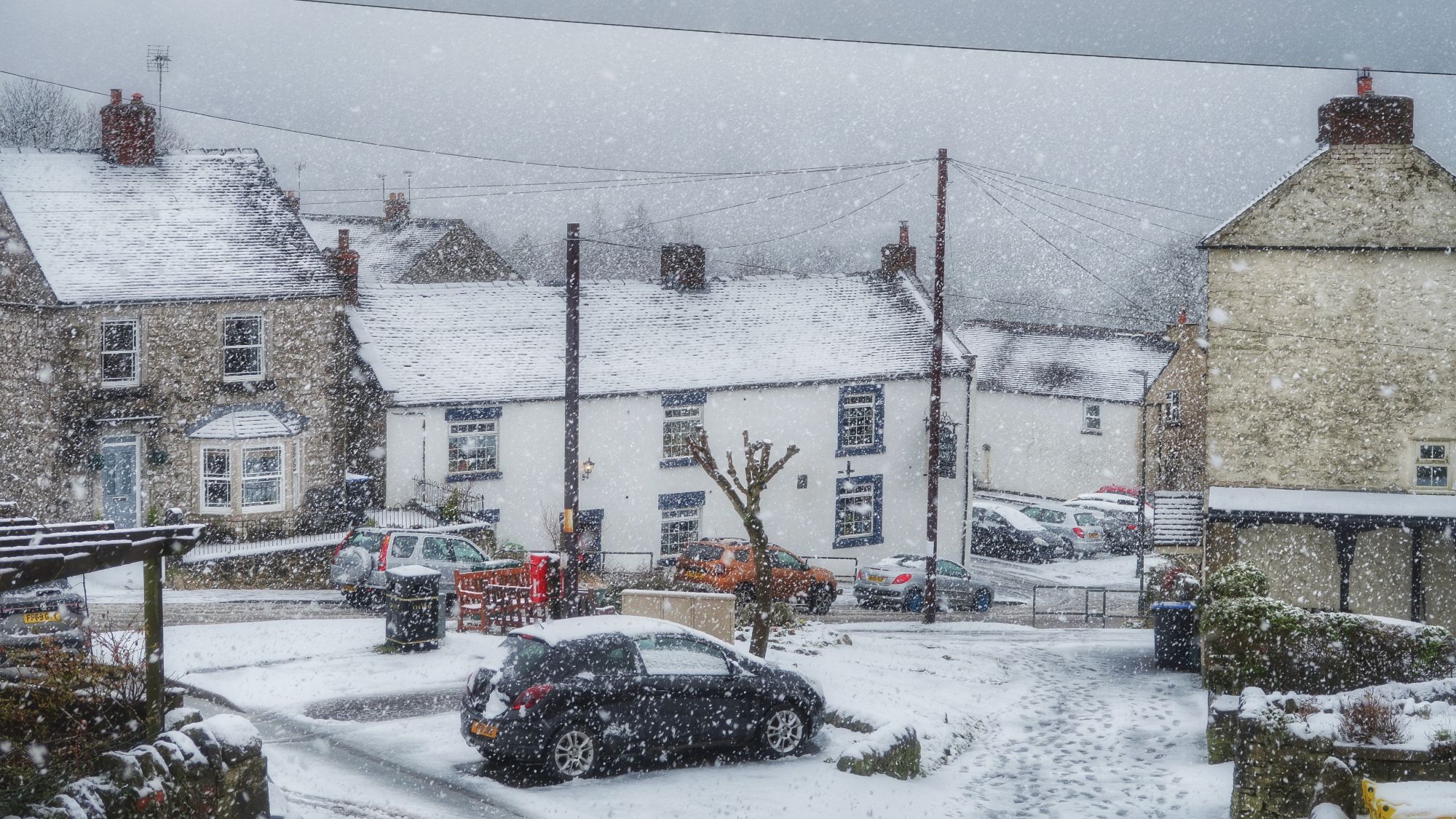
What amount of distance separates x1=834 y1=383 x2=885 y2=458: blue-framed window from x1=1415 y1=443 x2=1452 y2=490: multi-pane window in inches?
550

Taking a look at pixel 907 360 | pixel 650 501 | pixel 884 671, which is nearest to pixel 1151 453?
pixel 907 360

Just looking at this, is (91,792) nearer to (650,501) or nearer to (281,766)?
(281,766)

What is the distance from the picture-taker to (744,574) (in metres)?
23.3

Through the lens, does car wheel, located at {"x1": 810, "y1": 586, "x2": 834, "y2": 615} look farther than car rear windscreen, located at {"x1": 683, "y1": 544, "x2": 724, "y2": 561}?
Yes

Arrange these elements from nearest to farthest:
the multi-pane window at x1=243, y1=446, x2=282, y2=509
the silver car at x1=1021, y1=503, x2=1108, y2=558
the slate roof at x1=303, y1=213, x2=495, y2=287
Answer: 1. the multi-pane window at x1=243, y1=446, x2=282, y2=509
2. the silver car at x1=1021, y1=503, x2=1108, y2=558
3. the slate roof at x1=303, y1=213, x2=495, y2=287

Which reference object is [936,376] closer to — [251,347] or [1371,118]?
[1371,118]

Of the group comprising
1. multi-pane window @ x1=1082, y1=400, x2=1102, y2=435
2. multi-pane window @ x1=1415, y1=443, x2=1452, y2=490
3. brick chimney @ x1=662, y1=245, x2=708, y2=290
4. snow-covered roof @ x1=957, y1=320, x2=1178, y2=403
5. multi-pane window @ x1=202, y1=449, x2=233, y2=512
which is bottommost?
multi-pane window @ x1=202, y1=449, x2=233, y2=512

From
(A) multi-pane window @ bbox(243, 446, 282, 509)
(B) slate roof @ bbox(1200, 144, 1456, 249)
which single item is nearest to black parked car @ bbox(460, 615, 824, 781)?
(B) slate roof @ bbox(1200, 144, 1456, 249)

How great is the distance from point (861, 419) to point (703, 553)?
10.3 metres

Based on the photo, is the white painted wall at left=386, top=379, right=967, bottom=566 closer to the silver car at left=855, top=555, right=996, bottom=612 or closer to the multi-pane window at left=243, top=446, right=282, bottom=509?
the multi-pane window at left=243, top=446, right=282, bottom=509

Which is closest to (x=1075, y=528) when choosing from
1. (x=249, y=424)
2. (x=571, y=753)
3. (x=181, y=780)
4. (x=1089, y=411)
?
(x=1089, y=411)

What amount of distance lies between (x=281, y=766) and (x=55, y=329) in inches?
644

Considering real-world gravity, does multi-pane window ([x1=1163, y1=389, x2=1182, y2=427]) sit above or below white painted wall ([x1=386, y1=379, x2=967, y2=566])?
above

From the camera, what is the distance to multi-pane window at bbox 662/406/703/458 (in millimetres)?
30234
